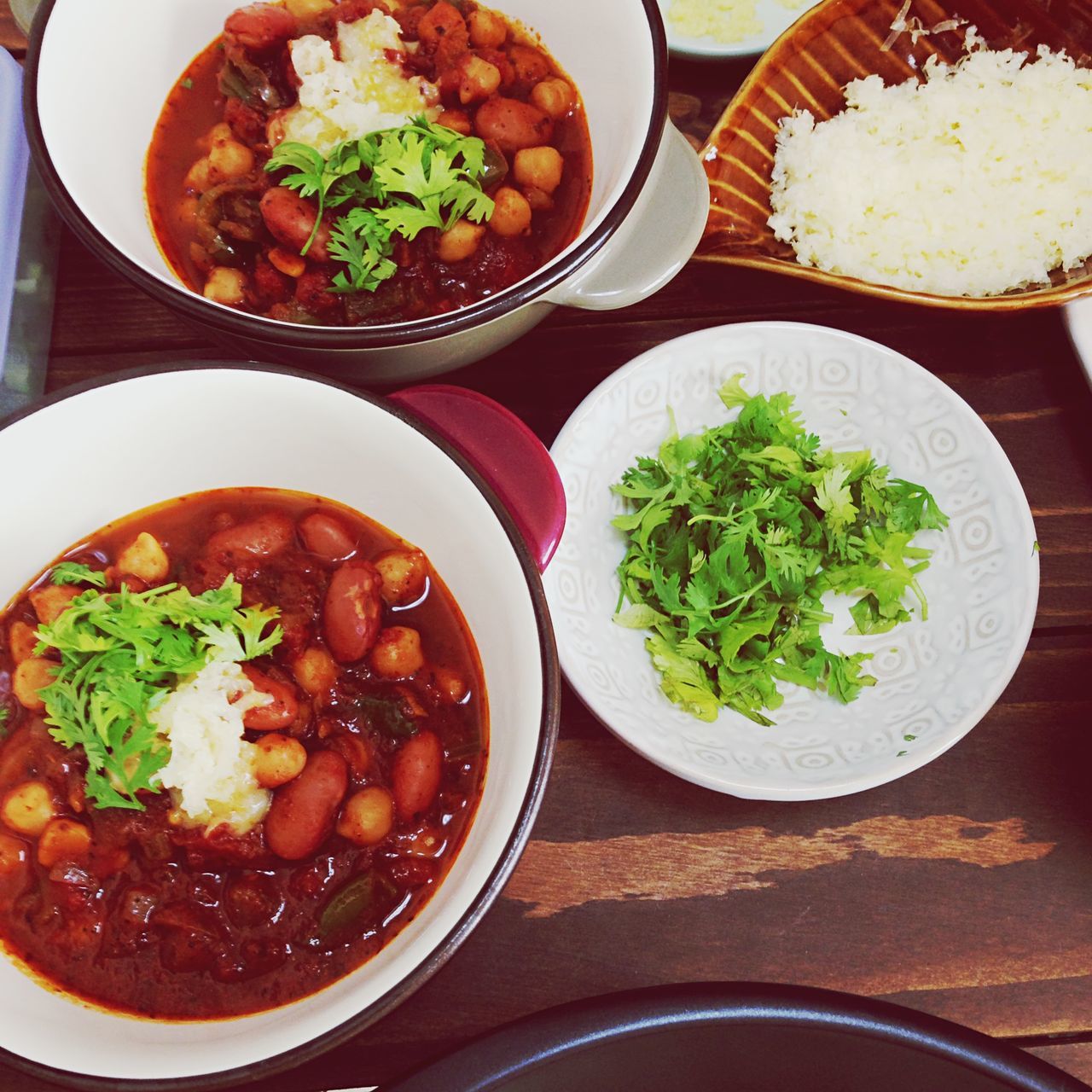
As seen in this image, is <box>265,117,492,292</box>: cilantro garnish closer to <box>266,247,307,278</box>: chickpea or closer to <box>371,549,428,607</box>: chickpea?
<box>266,247,307,278</box>: chickpea

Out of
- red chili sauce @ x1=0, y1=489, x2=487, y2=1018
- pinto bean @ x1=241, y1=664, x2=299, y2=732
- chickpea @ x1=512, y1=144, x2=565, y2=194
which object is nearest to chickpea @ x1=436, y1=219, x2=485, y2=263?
chickpea @ x1=512, y1=144, x2=565, y2=194

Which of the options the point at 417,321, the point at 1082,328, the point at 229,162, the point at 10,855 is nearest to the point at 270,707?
the point at 10,855

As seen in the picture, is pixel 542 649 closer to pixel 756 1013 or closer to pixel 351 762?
pixel 351 762

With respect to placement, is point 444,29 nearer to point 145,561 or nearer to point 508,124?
point 508,124

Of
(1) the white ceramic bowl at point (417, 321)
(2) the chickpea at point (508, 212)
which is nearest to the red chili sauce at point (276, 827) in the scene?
(1) the white ceramic bowl at point (417, 321)

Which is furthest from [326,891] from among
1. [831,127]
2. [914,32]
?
[914,32]

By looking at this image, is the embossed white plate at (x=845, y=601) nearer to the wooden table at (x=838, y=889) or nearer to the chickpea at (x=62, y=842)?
the wooden table at (x=838, y=889)
